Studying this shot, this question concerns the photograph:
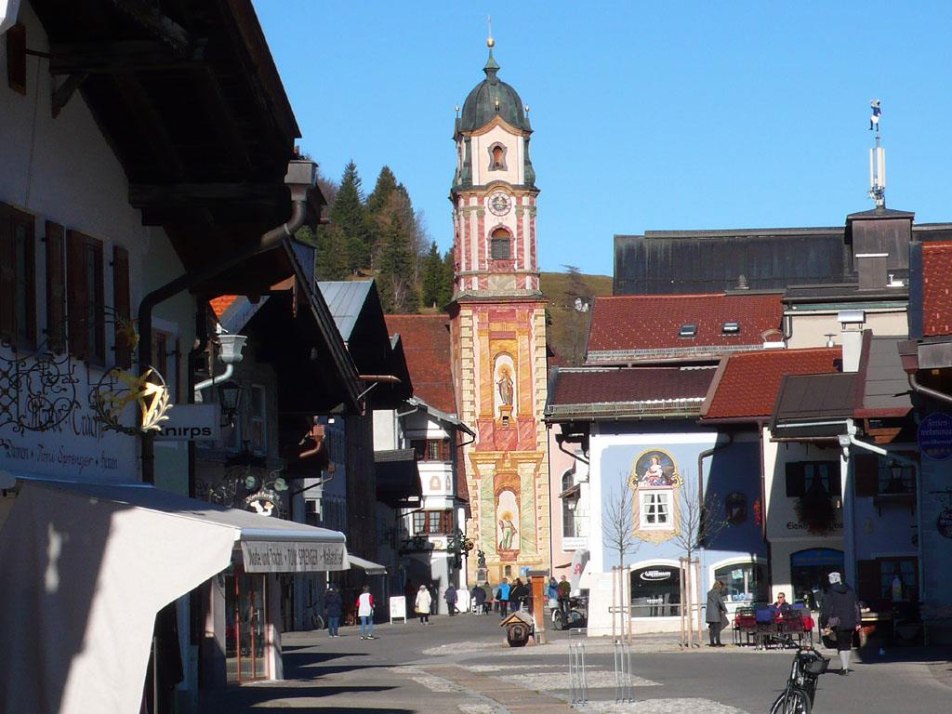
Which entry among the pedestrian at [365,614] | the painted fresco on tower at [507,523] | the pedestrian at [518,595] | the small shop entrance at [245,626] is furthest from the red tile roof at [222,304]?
the painted fresco on tower at [507,523]

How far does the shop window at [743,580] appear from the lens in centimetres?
4700

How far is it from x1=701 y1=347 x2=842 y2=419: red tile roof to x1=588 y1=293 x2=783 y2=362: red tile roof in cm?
2033

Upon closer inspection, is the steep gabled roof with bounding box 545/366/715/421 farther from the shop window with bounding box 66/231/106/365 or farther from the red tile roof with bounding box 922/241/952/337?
the shop window with bounding box 66/231/106/365

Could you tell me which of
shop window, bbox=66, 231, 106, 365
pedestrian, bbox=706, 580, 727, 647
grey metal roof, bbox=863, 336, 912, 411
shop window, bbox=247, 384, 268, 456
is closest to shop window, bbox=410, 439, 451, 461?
pedestrian, bbox=706, 580, 727, 647

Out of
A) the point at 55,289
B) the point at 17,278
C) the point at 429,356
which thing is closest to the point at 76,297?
the point at 55,289

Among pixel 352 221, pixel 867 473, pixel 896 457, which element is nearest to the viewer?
pixel 896 457

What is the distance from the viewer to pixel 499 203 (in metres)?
100

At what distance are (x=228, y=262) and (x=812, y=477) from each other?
31.2 m

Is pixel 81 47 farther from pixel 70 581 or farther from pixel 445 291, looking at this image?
pixel 445 291

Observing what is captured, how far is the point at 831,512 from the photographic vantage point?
43094 millimetres

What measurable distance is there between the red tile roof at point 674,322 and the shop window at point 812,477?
1016 inches

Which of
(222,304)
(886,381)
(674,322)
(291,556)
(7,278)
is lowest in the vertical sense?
(291,556)

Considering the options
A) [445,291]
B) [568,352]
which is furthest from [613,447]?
[568,352]

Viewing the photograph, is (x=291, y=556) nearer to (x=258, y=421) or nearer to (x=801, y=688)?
(x=801, y=688)
